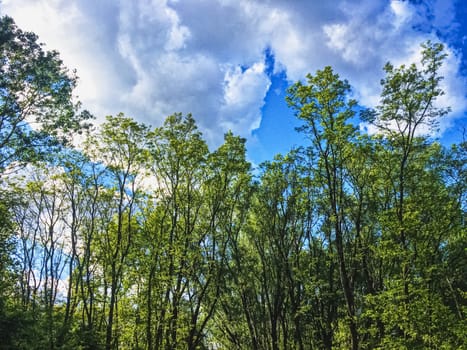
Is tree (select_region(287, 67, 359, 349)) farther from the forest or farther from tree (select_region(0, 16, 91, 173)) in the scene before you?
tree (select_region(0, 16, 91, 173))

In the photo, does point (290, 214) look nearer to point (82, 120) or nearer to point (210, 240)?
point (210, 240)

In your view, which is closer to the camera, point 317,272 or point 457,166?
point 457,166

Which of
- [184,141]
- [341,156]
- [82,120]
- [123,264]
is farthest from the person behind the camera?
[123,264]

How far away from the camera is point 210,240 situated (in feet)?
75.5

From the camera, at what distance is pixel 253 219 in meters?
23.3

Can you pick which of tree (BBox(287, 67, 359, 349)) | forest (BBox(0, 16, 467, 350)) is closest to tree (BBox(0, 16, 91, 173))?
forest (BBox(0, 16, 467, 350))

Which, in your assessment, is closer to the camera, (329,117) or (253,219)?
(329,117)

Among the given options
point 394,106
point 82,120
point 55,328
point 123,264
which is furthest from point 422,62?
point 55,328

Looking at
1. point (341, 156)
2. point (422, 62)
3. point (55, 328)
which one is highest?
point (422, 62)

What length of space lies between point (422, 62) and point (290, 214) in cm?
1204

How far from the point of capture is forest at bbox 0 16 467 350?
15.9m

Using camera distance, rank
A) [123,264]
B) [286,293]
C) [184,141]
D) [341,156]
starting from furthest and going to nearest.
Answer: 1. [286,293]
2. [123,264]
3. [184,141]
4. [341,156]

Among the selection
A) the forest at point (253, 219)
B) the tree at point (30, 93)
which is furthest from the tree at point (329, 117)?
the tree at point (30, 93)

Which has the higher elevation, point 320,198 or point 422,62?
point 422,62
